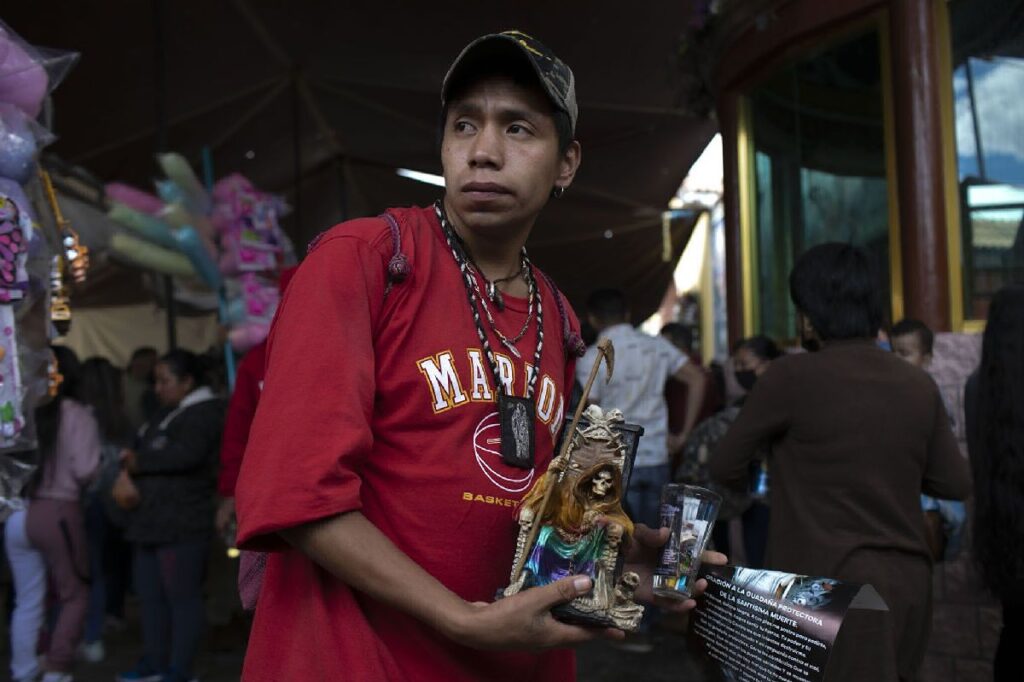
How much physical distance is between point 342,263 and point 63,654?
14.9ft

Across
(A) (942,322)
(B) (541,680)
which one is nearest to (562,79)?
(B) (541,680)

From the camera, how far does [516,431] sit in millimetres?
1397

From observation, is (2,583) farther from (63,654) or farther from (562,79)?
(562,79)

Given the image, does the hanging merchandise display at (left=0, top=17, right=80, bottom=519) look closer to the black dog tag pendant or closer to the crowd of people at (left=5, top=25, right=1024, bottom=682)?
the crowd of people at (left=5, top=25, right=1024, bottom=682)

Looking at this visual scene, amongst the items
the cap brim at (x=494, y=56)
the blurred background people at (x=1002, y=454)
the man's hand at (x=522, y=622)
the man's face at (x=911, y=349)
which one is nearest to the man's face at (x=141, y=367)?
the man's face at (x=911, y=349)

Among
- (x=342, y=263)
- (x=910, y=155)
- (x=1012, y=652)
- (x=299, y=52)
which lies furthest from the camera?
(x=299, y=52)

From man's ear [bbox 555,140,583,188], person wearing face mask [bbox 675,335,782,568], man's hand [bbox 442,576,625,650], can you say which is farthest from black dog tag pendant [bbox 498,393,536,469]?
person wearing face mask [bbox 675,335,782,568]

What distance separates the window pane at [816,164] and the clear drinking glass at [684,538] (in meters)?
3.62

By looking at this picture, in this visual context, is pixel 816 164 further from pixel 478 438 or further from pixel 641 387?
pixel 478 438

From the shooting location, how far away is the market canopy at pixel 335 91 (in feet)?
22.4

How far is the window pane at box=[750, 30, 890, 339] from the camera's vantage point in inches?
200

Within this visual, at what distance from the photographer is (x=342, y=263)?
1.30m

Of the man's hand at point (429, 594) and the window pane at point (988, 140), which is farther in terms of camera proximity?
the window pane at point (988, 140)

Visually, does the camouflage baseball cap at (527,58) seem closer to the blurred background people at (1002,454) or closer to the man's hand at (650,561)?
the man's hand at (650,561)
